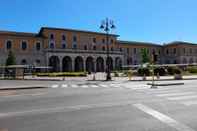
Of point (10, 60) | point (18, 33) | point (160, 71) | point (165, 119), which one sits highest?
point (18, 33)

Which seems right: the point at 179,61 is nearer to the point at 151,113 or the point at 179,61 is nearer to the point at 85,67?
the point at 85,67

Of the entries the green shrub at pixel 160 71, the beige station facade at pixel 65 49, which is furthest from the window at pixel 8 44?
the green shrub at pixel 160 71

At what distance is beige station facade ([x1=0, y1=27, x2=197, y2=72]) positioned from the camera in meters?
69.4

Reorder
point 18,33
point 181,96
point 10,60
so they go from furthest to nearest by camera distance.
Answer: point 18,33 < point 10,60 < point 181,96

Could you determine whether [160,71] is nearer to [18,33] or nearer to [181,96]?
Result: [181,96]

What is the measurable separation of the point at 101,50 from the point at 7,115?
74.3 metres

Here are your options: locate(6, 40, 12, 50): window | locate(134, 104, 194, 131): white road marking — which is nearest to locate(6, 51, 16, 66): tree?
locate(6, 40, 12, 50): window

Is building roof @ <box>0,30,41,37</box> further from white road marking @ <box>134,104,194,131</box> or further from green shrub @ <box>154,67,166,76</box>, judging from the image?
white road marking @ <box>134,104,194,131</box>

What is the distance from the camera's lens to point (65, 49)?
239ft

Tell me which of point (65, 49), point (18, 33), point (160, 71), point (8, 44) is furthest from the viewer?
point (65, 49)

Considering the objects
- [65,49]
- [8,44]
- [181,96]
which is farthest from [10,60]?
[181,96]

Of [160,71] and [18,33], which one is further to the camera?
[18,33]

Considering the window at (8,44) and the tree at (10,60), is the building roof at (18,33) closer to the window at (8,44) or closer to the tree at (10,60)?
the window at (8,44)

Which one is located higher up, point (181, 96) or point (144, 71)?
point (144, 71)
